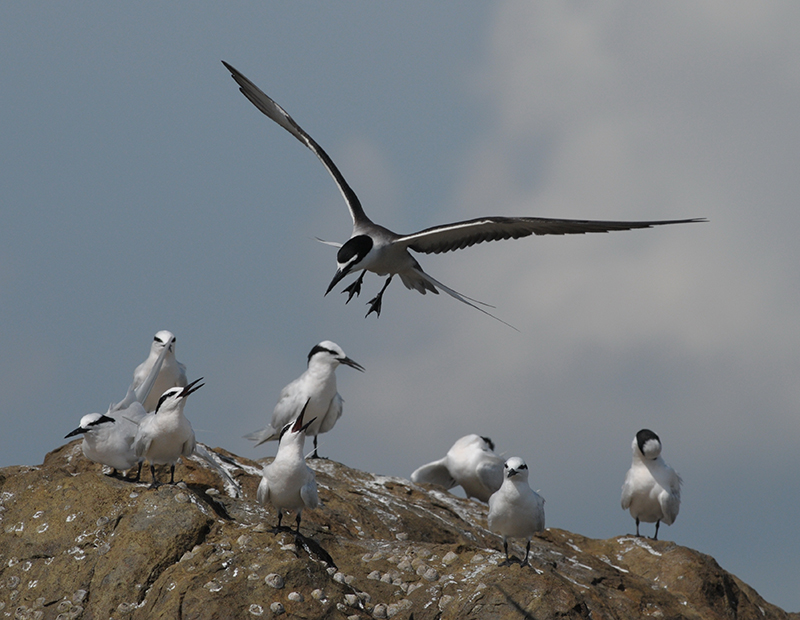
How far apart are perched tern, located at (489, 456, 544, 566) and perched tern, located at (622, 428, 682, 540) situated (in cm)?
574

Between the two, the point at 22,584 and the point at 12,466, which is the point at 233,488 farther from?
the point at 22,584

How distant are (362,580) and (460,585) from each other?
0.92m

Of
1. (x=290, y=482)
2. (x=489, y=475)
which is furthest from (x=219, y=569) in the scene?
(x=489, y=475)

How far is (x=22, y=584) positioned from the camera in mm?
7906

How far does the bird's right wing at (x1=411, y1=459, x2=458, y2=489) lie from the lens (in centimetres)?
1567

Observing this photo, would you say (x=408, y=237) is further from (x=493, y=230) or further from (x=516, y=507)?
(x=516, y=507)

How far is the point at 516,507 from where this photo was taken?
8.63m

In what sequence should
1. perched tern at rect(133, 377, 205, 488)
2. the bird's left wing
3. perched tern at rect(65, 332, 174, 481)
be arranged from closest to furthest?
perched tern at rect(133, 377, 205, 488) < perched tern at rect(65, 332, 174, 481) < the bird's left wing

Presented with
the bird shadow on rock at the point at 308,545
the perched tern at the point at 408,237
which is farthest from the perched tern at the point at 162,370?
the bird shadow on rock at the point at 308,545

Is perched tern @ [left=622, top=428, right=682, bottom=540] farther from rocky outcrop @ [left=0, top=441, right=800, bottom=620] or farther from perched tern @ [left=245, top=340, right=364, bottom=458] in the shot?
perched tern @ [left=245, top=340, right=364, bottom=458]

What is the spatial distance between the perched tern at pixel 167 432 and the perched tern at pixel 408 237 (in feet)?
7.74

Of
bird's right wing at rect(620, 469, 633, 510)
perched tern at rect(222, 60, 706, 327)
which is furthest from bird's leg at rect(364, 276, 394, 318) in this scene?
bird's right wing at rect(620, 469, 633, 510)

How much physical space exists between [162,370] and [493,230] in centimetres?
511

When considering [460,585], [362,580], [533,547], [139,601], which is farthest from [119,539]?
[533,547]
